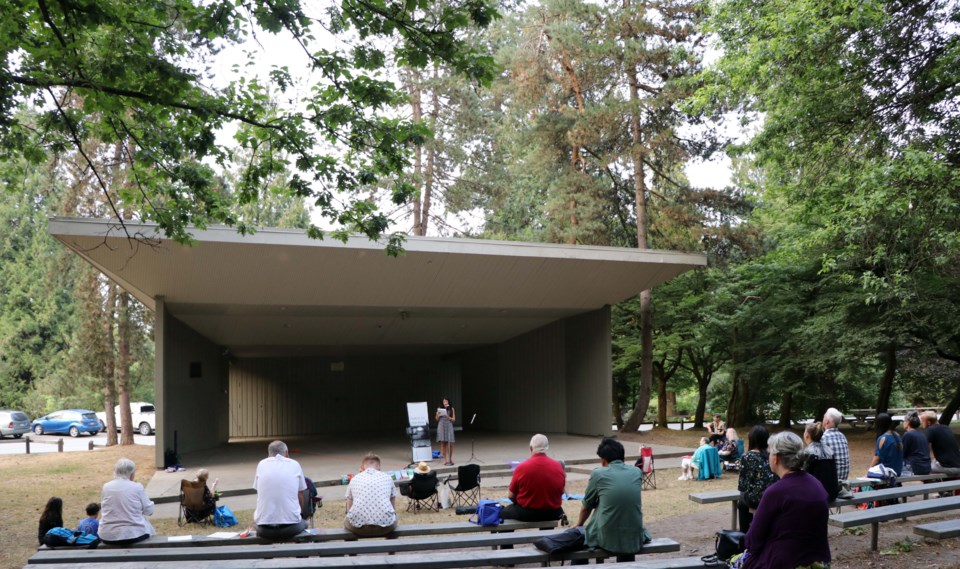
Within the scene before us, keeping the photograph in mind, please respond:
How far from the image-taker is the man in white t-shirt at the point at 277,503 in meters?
5.77

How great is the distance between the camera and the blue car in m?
27.5

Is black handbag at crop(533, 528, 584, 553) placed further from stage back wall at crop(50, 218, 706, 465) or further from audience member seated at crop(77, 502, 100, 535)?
stage back wall at crop(50, 218, 706, 465)

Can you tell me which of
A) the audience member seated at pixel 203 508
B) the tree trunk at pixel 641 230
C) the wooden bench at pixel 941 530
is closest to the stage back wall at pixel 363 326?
the tree trunk at pixel 641 230

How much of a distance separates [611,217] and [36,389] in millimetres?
26629

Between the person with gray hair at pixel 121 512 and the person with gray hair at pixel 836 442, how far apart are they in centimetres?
551

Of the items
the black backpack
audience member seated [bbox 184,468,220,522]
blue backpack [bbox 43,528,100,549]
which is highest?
the black backpack

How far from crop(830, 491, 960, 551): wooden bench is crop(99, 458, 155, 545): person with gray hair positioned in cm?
512

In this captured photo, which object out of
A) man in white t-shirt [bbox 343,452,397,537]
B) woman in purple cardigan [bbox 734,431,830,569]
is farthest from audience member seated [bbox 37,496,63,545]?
woman in purple cardigan [bbox 734,431,830,569]

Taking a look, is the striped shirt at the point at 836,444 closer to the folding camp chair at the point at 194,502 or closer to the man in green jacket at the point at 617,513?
the man in green jacket at the point at 617,513

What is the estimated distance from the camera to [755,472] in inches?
216

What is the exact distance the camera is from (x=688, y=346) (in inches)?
862

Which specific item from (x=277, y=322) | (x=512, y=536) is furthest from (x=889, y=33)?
(x=277, y=322)

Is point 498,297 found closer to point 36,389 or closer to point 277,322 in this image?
point 277,322

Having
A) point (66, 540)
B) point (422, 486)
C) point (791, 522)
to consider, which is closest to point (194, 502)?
point (422, 486)
